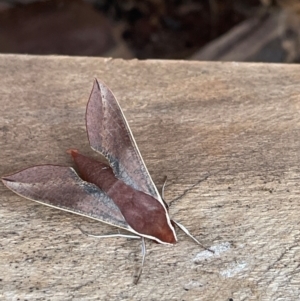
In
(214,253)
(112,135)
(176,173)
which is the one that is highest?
(112,135)

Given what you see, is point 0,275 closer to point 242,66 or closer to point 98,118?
point 98,118

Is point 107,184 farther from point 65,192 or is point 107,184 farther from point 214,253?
point 214,253

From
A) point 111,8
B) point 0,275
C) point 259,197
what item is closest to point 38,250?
point 0,275

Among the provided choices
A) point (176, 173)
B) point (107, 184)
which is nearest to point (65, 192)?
point (107, 184)

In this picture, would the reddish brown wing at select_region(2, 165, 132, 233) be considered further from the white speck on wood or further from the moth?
the white speck on wood

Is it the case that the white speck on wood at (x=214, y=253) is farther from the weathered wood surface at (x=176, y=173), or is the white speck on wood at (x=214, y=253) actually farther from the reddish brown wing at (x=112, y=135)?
the reddish brown wing at (x=112, y=135)

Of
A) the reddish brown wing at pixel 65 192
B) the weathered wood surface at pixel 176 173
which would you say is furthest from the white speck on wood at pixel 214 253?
the reddish brown wing at pixel 65 192
